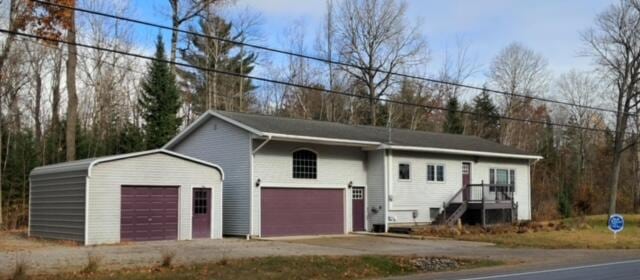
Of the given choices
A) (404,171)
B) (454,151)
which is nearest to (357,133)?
(404,171)

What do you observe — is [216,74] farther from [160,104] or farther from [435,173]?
[435,173]

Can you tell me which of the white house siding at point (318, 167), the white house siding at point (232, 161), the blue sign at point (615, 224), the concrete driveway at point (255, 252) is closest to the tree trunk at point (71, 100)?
the white house siding at point (232, 161)

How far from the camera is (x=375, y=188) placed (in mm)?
31328

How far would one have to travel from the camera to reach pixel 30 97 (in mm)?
42969

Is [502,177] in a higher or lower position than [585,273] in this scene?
higher

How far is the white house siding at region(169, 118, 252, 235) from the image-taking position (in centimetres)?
2708

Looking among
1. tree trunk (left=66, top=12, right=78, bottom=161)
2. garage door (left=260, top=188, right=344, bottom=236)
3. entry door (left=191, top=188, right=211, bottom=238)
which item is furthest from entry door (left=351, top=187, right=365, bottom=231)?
tree trunk (left=66, top=12, right=78, bottom=161)

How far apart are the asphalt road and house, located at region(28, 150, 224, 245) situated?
13.5 m

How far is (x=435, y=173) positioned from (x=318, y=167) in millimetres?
7094

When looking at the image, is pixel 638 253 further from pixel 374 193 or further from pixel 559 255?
pixel 374 193

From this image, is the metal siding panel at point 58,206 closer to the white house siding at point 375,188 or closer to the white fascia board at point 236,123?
the white fascia board at point 236,123

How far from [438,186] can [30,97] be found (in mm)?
26582

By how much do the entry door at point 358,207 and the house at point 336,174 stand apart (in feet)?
0.15

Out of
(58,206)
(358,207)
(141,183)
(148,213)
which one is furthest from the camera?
(358,207)
